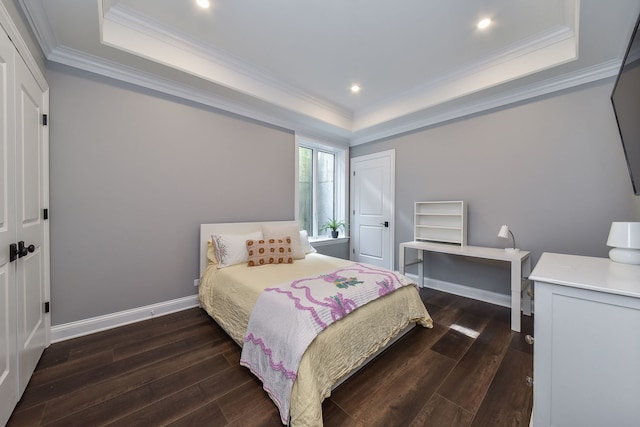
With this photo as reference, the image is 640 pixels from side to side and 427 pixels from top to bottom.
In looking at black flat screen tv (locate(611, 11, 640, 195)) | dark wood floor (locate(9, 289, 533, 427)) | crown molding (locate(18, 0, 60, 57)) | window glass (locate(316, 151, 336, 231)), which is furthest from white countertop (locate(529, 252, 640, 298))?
crown molding (locate(18, 0, 60, 57))

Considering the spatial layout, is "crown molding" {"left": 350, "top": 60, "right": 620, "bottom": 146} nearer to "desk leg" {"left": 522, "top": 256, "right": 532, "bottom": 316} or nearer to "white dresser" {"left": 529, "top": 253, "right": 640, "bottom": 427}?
"desk leg" {"left": 522, "top": 256, "right": 532, "bottom": 316}

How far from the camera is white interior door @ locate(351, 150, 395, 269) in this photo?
388 cm

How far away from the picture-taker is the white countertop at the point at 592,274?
3.18ft

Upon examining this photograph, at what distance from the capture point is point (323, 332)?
1.44 metres

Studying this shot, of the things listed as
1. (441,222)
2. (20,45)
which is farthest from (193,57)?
(441,222)

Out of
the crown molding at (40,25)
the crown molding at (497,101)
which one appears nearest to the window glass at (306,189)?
the crown molding at (497,101)

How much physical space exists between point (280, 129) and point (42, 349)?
10.6 ft

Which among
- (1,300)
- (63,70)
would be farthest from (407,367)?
(63,70)

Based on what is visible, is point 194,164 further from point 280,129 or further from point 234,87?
point 280,129

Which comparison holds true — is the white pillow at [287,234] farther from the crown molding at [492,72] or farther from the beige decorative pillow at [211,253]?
the crown molding at [492,72]

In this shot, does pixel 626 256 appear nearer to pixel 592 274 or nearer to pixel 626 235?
pixel 626 235

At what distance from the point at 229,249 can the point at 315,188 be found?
2.04 m

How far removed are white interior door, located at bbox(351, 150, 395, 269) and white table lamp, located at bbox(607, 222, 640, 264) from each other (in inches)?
100

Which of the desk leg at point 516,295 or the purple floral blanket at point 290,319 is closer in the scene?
the purple floral blanket at point 290,319
